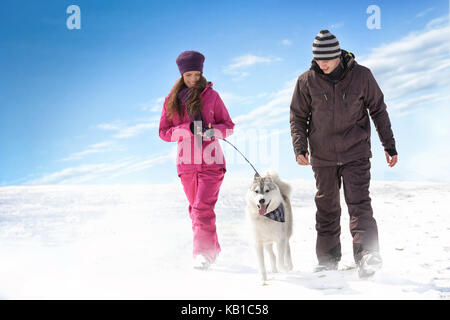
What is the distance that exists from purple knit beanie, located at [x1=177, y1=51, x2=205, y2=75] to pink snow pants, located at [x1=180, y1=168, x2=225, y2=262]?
1.18 metres

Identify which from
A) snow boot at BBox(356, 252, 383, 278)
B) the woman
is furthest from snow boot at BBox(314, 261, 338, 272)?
the woman

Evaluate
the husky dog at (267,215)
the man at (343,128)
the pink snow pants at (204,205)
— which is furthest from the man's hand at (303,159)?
the pink snow pants at (204,205)

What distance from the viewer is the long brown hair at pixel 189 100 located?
4891 millimetres

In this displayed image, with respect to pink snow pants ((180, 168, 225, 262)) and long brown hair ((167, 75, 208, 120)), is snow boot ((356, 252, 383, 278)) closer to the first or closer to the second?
pink snow pants ((180, 168, 225, 262))

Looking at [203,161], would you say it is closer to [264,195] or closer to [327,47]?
[264,195]

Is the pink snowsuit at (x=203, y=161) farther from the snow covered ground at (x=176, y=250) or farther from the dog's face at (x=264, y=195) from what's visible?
the dog's face at (x=264, y=195)

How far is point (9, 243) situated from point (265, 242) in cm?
474

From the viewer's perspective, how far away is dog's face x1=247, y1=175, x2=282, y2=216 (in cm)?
433

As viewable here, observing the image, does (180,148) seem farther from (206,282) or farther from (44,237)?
(44,237)

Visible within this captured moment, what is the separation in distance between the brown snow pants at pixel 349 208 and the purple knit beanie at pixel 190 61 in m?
1.78

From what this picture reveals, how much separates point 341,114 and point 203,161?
5.32ft

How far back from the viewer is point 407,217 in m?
8.19
